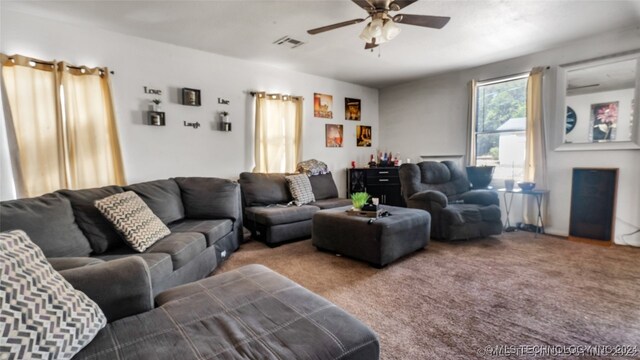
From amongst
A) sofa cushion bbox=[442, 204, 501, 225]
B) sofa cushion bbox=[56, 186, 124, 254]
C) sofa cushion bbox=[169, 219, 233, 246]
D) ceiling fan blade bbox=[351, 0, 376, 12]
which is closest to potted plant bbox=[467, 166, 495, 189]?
sofa cushion bbox=[442, 204, 501, 225]

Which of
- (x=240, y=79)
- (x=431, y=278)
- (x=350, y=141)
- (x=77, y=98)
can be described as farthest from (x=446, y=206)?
(x=77, y=98)

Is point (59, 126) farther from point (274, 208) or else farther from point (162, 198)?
point (274, 208)

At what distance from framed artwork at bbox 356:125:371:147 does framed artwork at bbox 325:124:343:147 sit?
19.1 inches

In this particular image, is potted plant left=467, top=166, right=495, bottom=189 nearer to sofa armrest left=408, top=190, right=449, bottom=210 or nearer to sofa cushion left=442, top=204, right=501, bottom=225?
sofa cushion left=442, top=204, right=501, bottom=225

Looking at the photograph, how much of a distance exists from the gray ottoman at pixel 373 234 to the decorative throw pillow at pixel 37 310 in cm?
208

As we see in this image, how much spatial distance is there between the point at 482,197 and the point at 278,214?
2742mm

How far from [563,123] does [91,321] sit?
5083 millimetres

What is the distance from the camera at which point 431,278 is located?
2.44 meters

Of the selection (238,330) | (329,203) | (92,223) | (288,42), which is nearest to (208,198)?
(92,223)

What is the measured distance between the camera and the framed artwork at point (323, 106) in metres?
5.01

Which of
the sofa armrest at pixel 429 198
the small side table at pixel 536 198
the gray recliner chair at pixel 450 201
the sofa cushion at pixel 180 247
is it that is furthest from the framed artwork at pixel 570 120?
the sofa cushion at pixel 180 247

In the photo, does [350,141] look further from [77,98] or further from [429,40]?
[77,98]

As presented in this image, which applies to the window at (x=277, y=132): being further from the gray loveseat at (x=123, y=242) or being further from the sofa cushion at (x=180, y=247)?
the sofa cushion at (x=180, y=247)

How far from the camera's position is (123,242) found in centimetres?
210
